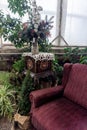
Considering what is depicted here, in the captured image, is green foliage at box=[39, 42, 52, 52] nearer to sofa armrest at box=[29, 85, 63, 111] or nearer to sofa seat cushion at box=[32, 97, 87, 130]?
sofa armrest at box=[29, 85, 63, 111]

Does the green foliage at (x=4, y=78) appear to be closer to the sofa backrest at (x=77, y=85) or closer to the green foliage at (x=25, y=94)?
the green foliage at (x=25, y=94)

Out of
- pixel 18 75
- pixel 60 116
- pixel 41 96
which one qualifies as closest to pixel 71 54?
pixel 18 75

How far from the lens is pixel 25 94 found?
205cm

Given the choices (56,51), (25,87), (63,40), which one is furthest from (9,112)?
(63,40)

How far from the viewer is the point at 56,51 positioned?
9.11 feet

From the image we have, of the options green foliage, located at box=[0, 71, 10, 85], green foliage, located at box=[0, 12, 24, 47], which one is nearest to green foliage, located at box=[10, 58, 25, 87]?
green foliage, located at box=[0, 71, 10, 85]

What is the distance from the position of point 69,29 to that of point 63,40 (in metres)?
0.20

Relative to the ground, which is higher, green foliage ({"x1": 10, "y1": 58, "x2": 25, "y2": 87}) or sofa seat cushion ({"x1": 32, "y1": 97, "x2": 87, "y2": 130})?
green foliage ({"x1": 10, "y1": 58, "x2": 25, "y2": 87})

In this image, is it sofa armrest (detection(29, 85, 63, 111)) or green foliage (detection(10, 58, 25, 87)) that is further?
green foliage (detection(10, 58, 25, 87))

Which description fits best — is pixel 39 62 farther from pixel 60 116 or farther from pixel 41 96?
pixel 60 116

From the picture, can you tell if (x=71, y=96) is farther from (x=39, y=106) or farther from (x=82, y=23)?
(x=82, y=23)

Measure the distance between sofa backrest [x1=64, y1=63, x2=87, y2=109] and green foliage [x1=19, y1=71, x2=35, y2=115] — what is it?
0.44 meters

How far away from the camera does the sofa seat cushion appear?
1596 mm

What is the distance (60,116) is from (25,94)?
54cm
